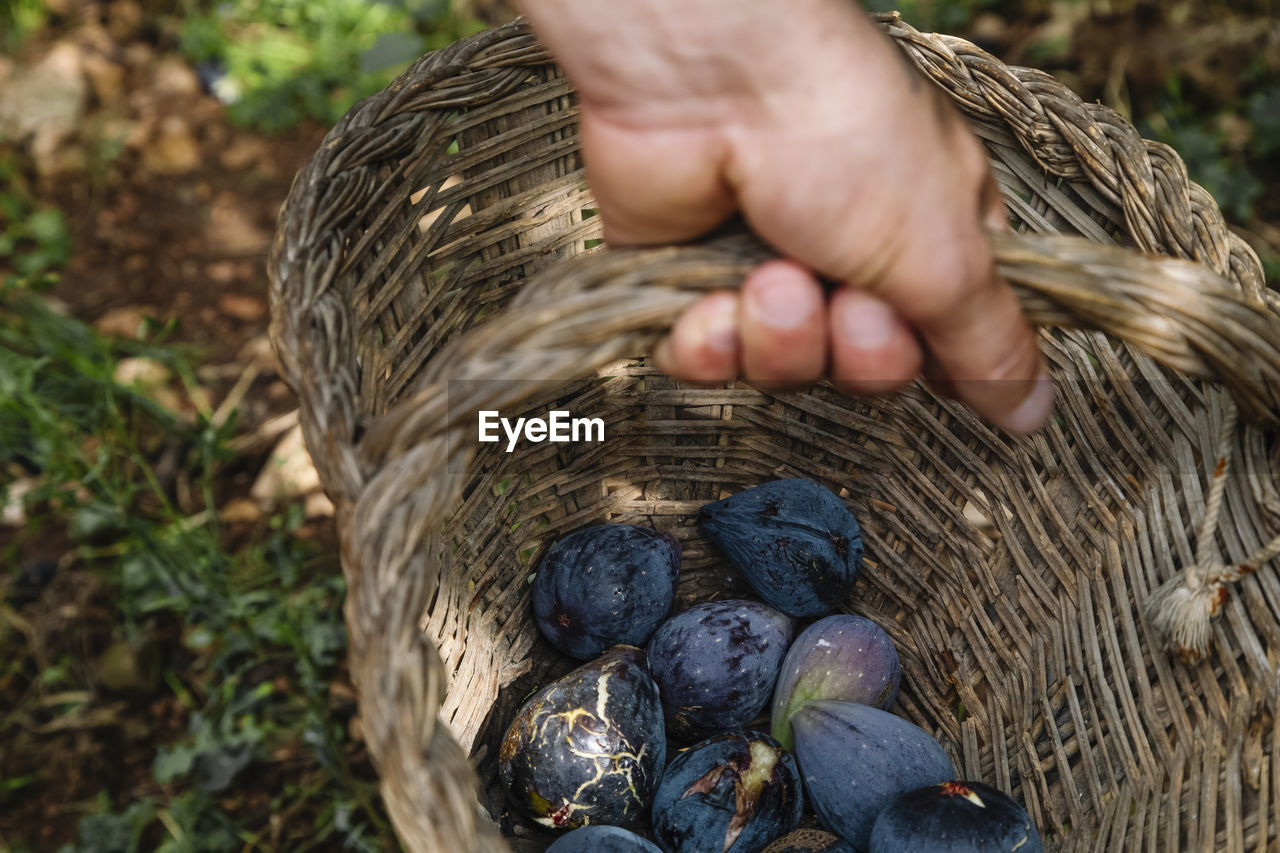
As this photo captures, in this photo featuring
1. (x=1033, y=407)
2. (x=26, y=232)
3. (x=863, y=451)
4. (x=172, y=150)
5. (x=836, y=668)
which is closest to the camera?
(x=1033, y=407)

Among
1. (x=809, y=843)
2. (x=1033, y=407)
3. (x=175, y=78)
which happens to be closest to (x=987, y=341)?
(x=1033, y=407)

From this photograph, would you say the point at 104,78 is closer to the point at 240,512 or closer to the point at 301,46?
the point at 301,46

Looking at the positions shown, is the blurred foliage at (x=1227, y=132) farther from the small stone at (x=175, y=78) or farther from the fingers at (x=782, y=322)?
the small stone at (x=175, y=78)

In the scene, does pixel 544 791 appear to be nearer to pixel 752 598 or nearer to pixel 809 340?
pixel 752 598

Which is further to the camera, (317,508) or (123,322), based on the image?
(123,322)

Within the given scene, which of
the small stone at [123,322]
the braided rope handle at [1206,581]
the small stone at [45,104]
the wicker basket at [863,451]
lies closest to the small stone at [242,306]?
the small stone at [123,322]

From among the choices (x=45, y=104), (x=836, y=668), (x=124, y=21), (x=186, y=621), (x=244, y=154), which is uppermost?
(x=124, y=21)

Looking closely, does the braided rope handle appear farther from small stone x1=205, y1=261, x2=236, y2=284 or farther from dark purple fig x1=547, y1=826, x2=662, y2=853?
small stone x1=205, y1=261, x2=236, y2=284

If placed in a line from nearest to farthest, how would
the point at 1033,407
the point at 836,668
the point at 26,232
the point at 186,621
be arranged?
1. the point at 1033,407
2. the point at 836,668
3. the point at 186,621
4. the point at 26,232
